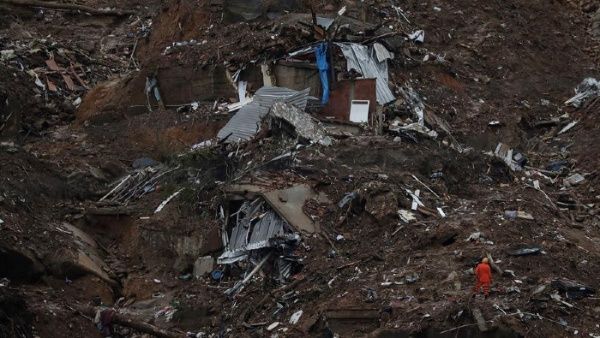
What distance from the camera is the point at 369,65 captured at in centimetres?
1476

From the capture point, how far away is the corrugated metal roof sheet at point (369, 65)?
1457 centimetres

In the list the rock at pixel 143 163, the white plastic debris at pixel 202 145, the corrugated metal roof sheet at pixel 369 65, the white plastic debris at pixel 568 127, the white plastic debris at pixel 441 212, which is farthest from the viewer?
the white plastic debris at pixel 568 127

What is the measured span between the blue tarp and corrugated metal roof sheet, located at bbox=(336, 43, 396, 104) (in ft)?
1.04

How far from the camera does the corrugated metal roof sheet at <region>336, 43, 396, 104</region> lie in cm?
1457

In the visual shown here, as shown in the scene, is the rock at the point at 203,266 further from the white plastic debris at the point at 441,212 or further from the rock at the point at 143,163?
the white plastic debris at the point at 441,212

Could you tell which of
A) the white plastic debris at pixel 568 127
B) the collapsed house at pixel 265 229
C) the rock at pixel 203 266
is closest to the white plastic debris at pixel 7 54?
the collapsed house at pixel 265 229

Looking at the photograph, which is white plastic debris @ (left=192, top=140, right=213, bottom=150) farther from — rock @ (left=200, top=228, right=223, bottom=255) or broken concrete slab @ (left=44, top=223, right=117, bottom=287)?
broken concrete slab @ (left=44, top=223, right=117, bottom=287)

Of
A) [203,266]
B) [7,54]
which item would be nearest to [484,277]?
[203,266]

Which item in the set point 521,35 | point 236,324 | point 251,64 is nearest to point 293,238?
point 236,324

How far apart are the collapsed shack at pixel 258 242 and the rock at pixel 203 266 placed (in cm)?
13

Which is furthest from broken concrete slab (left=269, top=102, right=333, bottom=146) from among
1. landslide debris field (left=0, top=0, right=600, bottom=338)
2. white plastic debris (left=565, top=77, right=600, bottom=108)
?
white plastic debris (left=565, top=77, right=600, bottom=108)

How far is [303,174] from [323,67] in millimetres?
2694

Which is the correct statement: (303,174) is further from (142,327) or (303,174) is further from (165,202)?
(142,327)

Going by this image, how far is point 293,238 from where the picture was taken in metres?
11.3
